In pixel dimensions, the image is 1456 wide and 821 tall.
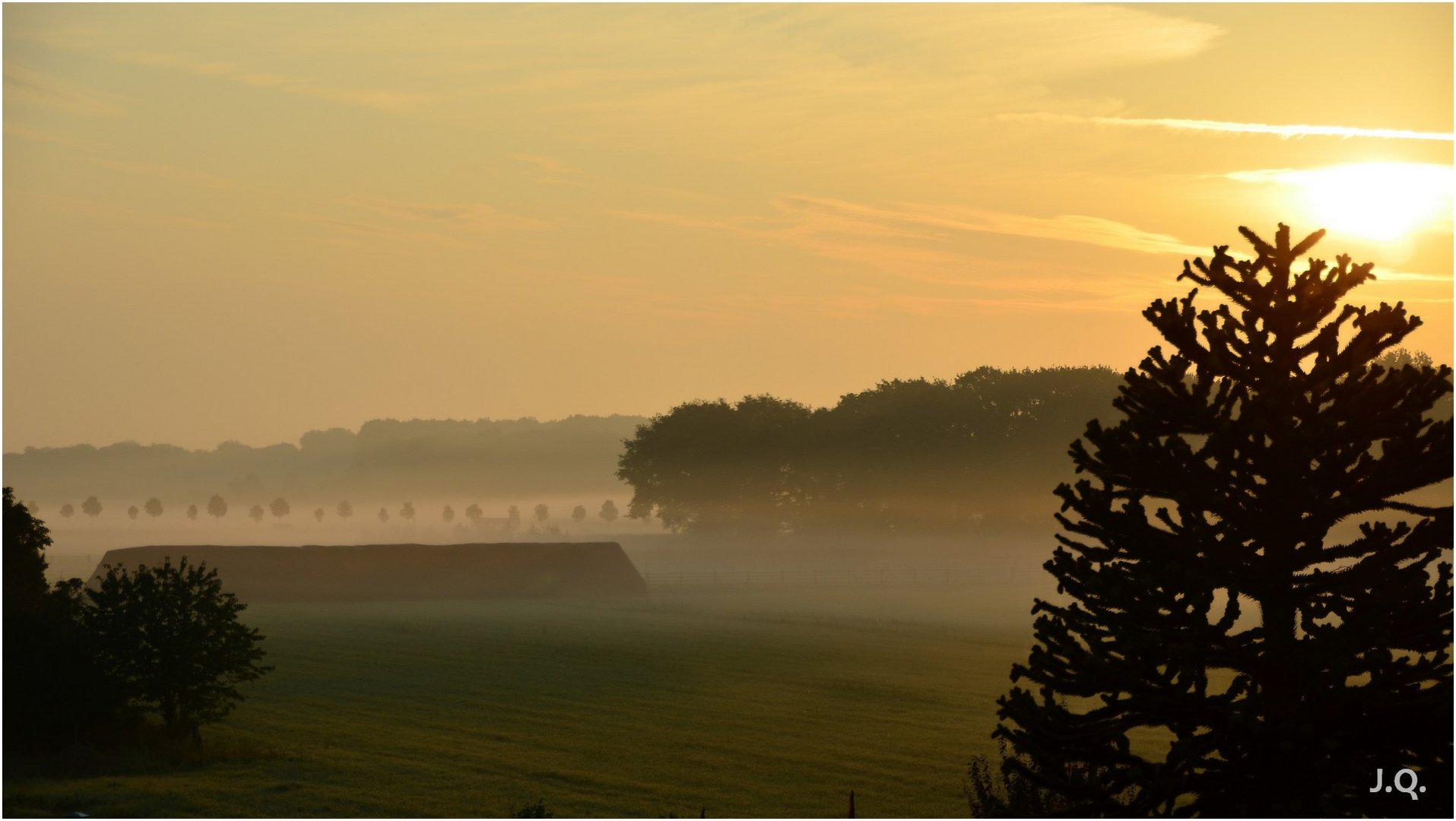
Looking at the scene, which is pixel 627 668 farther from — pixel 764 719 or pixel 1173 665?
pixel 1173 665

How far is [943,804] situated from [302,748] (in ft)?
47.7

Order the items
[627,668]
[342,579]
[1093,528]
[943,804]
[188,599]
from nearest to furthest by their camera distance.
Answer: [1093,528] < [943,804] < [188,599] < [627,668] < [342,579]

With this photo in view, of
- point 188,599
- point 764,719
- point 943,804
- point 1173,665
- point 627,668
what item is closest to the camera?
point 1173,665

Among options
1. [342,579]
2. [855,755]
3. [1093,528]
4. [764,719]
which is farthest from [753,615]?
[1093,528]

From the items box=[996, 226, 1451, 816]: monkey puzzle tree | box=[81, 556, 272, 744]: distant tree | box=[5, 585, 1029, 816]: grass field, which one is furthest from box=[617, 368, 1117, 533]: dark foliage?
box=[996, 226, 1451, 816]: monkey puzzle tree

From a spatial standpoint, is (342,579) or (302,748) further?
(342,579)

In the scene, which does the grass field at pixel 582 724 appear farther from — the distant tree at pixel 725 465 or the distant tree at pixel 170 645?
the distant tree at pixel 725 465

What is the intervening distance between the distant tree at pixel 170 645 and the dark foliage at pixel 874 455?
317ft

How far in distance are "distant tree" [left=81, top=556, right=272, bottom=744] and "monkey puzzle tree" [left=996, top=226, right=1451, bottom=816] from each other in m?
23.6

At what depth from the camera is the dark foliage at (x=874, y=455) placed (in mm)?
127062

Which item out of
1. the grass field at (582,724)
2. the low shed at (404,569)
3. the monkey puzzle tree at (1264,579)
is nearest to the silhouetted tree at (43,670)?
the grass field at (582,724)

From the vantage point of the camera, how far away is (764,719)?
41.8 meters

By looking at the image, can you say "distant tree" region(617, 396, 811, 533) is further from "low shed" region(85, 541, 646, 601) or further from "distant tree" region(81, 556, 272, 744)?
"distant tree" region(81, 556, 272, 744)

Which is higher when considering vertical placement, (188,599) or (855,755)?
(188,599)
